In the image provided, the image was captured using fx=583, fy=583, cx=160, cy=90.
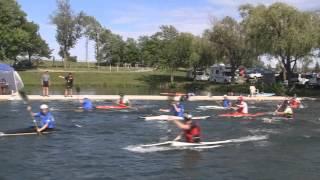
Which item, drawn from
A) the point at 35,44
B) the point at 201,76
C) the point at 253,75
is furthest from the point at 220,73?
the point at 35,44

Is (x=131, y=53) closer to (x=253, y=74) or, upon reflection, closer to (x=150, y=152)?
(x=253, y=74)

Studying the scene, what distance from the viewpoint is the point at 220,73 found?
9269 centimetres

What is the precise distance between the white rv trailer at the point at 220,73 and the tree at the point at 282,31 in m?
17.5

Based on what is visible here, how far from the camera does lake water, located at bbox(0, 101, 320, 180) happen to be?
71.1ft

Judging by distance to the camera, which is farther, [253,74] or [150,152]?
[253,74]

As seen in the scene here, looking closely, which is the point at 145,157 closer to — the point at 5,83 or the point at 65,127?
the point at 65,127

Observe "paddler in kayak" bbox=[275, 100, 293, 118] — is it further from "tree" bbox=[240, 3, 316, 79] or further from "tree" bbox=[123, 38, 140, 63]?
"tree" bbox=[123, 38, 140, 63]

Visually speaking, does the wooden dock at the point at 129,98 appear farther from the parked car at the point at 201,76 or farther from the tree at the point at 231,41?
the parked car at the point at 201,76

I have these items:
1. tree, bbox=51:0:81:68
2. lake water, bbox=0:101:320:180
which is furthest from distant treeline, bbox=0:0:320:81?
lake water, bbox=0:101:320:180

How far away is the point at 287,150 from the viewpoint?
27.6 m

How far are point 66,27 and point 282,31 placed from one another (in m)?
61.5

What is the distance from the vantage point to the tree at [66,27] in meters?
120

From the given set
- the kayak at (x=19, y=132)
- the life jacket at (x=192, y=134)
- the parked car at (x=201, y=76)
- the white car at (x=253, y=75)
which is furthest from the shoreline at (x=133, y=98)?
the parked car at (x=201, y=76)

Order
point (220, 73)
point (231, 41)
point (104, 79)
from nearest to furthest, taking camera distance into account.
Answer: point (231, 41) < point (220, 73) < point (104, 79)
